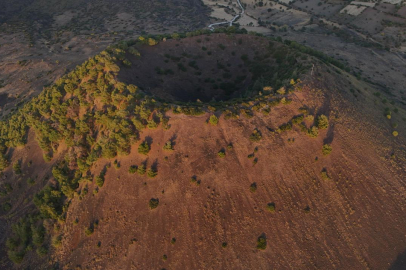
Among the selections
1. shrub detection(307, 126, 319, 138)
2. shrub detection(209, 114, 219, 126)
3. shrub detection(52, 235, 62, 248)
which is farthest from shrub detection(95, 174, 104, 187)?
shrub detection(307, 126, 319, 138)

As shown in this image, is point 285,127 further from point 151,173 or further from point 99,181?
point 99,181

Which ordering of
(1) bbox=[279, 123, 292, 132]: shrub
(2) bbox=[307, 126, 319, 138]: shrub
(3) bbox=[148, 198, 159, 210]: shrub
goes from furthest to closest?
(1) bbox=[279, 123, 292, 132]: shrub, (2) bbox=[307, 126, 319, 138]: shrub, (3) bbox=[148, 198, 159, 210]: shrub

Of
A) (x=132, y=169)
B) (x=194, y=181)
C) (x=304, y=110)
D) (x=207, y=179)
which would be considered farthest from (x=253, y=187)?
(x=132, y=169)

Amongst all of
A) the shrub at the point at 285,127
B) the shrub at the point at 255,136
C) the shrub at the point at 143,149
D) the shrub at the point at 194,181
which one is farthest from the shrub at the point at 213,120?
the shrub at the point at 143,149

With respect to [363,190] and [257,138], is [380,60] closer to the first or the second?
[363,190]

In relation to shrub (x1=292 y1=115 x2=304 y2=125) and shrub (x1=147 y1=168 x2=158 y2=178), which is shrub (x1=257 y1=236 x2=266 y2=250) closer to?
shrub (x1=147 y1=168 x2=158 y2=178)
